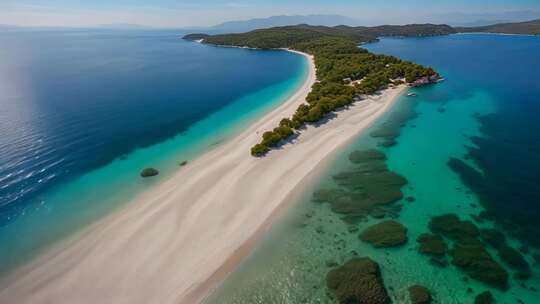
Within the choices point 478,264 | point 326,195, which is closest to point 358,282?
point 478,264

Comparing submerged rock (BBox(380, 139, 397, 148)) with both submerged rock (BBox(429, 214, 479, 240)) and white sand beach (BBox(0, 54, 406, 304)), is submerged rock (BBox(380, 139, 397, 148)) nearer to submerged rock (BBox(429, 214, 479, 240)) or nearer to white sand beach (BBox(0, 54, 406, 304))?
white sand beach (BBox(0, 54, 406, 304))

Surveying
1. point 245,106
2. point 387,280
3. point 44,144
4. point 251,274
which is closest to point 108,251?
point 251,274

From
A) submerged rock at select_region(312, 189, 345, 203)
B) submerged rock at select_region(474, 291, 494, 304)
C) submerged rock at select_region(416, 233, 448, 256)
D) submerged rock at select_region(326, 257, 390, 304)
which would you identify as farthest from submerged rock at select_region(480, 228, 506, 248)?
submerged rock at select_region(312, 189, 345, 203)

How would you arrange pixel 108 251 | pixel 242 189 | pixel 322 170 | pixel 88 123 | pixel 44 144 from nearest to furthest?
pixel 108 251
pixel 242 189
pixel 322 170
pixel 44 144
pixel 88 123

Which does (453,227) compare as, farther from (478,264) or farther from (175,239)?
(175,239)

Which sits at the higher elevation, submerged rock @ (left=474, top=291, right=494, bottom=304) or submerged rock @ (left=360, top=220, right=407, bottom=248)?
submerged rock @ (left=360, top=220, right=407, bottom=248)

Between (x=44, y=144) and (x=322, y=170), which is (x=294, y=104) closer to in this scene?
(x=322, y=170)

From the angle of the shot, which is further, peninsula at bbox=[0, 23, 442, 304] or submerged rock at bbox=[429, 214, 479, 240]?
submerged rock at bbox=[429, 214, 479, 240]

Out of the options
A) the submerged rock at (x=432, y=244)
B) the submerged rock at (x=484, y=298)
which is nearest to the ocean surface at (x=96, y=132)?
the submerged rock at (x=432, y=244)
